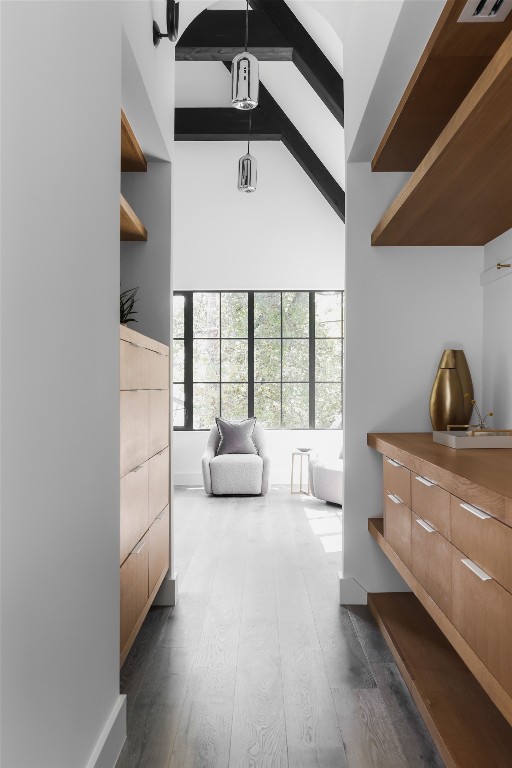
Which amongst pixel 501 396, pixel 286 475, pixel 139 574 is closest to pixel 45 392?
pixel 139 574

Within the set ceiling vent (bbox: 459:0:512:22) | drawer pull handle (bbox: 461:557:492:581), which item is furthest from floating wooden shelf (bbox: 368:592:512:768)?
ceiling vent (bbox: 459:0:512:22)

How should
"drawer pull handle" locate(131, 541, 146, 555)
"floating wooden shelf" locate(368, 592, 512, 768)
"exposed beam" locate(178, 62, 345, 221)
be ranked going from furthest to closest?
"exposed beam" locate(178, 62, 345, 221)
"drawer pull handle" locate(131, 541, 146, 555)
"floating wooden shelf" locate(368, 592, 512, 768)

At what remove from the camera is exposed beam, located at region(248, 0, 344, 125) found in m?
5.18

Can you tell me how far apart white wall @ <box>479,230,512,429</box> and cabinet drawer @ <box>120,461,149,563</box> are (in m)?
1.61

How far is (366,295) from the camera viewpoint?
10.7 ft

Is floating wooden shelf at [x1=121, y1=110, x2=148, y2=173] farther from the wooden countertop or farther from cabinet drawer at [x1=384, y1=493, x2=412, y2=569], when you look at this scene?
cabinet drawer at [x1=384, y1=493, x2=412, y2=569]

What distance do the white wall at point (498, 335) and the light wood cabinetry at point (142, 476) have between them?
158 centimetres

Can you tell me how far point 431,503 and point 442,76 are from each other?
136 cm

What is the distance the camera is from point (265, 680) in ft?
7.77

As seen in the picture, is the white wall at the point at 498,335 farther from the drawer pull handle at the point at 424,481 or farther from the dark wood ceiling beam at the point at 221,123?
the dark wood ceiling beam at the point at 221,123

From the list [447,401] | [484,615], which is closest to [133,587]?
[484,615]

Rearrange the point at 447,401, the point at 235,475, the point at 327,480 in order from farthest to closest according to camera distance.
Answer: the point at 235,475 < the point at 327,480 < the point at 447,401

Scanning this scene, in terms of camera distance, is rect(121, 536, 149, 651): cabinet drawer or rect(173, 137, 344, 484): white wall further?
rect(173, 137, 344, 484): white wall

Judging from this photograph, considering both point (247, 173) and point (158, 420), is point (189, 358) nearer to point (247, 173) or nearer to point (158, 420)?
point (247, 173)
